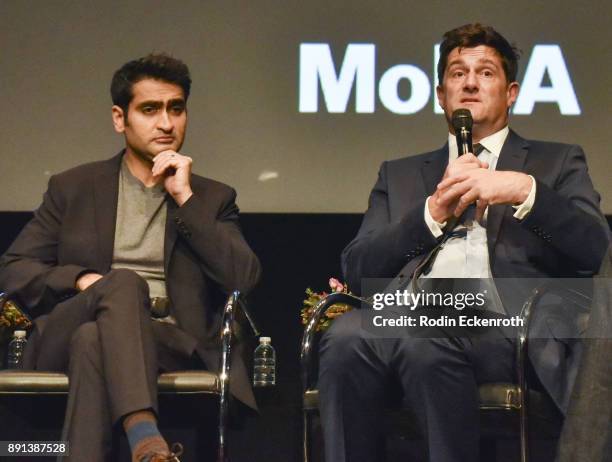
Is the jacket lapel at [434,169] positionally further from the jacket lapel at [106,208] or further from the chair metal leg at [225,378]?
the jacket lapel at [106,208]

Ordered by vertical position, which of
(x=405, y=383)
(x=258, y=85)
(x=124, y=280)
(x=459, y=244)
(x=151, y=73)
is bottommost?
(x=405, y=383)

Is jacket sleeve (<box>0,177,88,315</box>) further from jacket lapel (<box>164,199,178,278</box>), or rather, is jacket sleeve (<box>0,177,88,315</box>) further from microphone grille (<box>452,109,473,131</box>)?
microphone grille (<box>452,109,473,131</box>)

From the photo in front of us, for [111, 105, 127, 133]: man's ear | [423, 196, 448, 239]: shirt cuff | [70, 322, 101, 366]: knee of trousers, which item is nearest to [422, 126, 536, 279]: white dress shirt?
[423, 196, 448, 239]: shirt cuff

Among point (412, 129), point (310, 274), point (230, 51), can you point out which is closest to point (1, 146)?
point (230, 51)

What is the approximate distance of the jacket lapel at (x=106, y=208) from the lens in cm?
329

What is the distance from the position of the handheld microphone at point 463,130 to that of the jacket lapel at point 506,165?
0.24m

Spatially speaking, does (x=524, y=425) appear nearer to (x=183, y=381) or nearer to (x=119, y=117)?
Answer: (x=183, y=381)

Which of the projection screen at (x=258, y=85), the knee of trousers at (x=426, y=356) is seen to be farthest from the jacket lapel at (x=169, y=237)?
the projection screen at (x=258, y=85)

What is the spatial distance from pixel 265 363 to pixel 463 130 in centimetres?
198

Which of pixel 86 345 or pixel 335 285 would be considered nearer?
pixel 86 345

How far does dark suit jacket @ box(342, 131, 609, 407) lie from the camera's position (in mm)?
2797

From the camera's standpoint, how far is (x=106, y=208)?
11.0ft

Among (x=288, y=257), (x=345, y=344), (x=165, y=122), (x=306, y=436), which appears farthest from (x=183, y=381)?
(x=288, y=257)

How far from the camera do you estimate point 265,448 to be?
3.93 m
